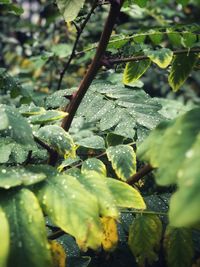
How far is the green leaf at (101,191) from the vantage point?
0.60 m

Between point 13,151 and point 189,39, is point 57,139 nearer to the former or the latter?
point 13,151

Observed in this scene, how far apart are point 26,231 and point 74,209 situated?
0.26 ft

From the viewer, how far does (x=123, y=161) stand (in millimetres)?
849

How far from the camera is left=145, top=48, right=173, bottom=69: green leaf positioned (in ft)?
3.07

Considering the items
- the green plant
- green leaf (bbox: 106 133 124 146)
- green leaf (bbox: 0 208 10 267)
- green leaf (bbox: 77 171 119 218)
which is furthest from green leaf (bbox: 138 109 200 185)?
green leaf (bbox: 106 133 124 146)

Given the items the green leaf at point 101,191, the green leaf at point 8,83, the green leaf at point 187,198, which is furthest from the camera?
the green leaf at point 8,83

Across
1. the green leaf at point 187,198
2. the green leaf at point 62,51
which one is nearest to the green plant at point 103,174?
the green leaf at point 187,198

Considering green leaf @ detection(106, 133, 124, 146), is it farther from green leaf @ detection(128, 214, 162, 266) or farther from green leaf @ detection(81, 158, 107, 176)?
green leaf @ detection(128, 214, 162, 266)

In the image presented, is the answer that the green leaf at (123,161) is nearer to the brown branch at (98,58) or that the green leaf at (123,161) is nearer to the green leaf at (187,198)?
the brown branch at (98,58)

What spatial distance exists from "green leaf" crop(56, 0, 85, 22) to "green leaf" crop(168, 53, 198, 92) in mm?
365

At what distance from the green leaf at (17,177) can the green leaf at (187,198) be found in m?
0.27

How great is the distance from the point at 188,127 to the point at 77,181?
22 centimetres

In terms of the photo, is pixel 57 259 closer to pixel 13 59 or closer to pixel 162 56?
pixel 162 56

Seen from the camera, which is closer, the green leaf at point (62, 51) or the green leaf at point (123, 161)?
the green leaf at point (123, 161)
